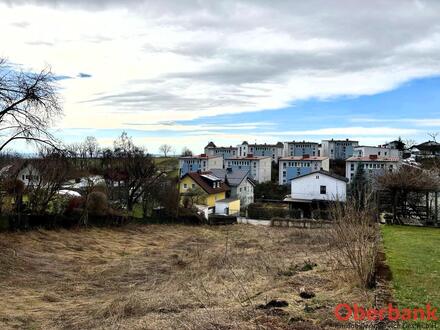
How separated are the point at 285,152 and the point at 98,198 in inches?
2773

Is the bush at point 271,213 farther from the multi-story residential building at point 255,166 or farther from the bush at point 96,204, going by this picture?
the multi-story residential building at point 255,166

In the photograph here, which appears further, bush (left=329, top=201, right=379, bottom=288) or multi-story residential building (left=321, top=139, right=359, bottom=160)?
multi-story residential building (left=321, top=139, right=359, bottom=160)

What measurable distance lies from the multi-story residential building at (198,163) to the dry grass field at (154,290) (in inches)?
2298

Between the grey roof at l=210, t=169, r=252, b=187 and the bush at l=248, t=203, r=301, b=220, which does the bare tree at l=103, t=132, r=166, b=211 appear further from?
the grey roof at l=210, t=169, r=252, b=187

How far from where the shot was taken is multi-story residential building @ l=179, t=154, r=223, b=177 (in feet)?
245

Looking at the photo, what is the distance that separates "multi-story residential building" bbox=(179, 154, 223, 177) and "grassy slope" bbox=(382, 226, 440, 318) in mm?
61667

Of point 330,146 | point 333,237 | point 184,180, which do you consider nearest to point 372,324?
point 333,237

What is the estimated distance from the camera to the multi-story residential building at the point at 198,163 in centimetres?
7469

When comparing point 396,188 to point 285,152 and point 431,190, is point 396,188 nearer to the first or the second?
point 431,190

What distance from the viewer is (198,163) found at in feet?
248

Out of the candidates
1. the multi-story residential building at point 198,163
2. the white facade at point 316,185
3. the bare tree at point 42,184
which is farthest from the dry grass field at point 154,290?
the multi-story residential building at point 198,163

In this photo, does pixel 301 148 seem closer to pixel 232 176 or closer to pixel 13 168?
pixel 232 176

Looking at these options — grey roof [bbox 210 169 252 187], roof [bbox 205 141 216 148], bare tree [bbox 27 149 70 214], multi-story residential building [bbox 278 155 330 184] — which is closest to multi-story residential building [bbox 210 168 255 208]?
grey roof [bbox 210 169 252 187]

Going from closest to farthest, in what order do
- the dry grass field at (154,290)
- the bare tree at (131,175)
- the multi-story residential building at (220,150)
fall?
the dry grass field at (154,290) < the bare tree at (131,175) < the multi-story residential building at (220,150)
